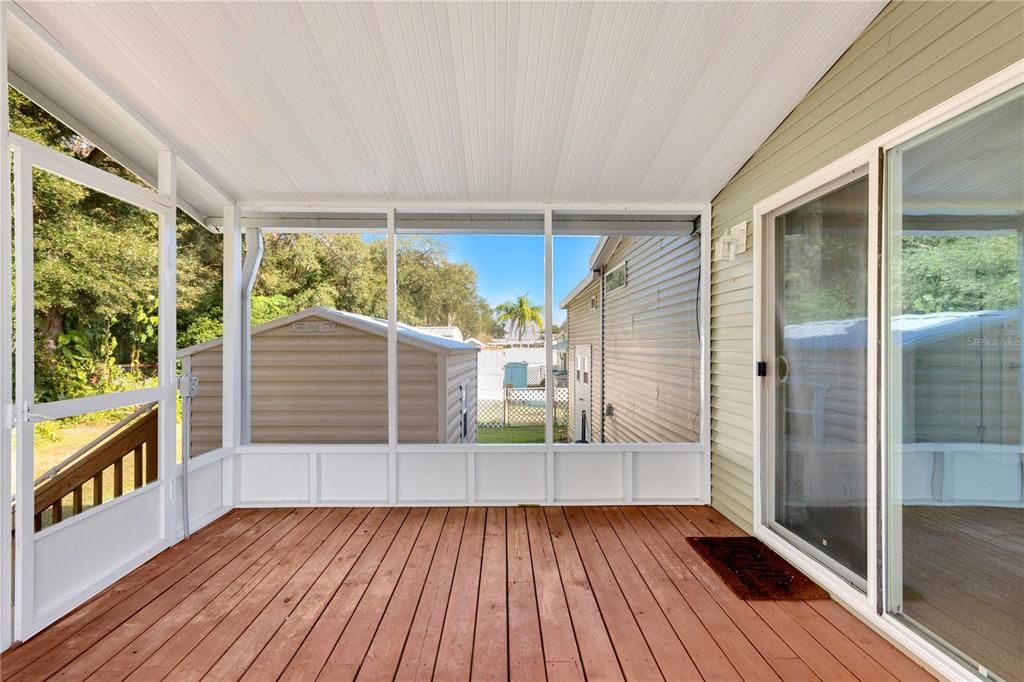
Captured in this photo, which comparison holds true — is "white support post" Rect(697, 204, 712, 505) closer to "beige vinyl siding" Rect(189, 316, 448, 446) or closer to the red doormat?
the red doormat

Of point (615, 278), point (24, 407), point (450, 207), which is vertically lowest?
point (24, 407)

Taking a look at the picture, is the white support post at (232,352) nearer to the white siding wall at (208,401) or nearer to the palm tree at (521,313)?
the white siding wall at (208,401)

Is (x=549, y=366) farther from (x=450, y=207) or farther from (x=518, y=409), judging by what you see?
(x=450, y=207)

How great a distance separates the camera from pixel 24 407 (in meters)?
2.05

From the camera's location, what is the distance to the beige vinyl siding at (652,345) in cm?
395

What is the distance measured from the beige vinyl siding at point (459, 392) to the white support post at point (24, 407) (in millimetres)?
2380

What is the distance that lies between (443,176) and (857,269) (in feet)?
8.59

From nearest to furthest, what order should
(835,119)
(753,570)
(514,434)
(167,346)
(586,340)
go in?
(835,119), (753,570), (167,346), (514,434), (586,340)

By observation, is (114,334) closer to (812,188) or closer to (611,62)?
(611,62)

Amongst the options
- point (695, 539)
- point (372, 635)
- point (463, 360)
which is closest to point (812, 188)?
point (695, 539)

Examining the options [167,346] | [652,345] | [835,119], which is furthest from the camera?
[652,345]

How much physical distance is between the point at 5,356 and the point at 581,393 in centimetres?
369

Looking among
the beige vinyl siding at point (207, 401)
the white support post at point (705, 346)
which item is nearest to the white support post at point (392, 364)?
the beige vinyl siding at point (207, 401)

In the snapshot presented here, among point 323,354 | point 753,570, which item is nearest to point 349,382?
point 323,354
